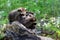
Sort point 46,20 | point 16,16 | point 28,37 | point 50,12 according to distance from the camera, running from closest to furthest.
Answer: point 28,37, point 16,16, point 46,20, point 50,12

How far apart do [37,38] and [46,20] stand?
169cm

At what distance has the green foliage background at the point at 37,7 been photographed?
573cm

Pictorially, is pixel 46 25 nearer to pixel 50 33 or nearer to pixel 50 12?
pixel 50 33

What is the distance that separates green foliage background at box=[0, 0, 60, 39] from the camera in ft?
18.8

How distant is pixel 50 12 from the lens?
595 centimetres

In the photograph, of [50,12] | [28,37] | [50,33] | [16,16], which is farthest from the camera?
[50,12]

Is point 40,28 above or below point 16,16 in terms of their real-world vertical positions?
below

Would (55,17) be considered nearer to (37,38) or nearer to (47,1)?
(47,1)

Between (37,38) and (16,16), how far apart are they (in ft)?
1.71

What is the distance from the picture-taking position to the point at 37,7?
623cm

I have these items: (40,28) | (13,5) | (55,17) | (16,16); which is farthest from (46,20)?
(16,16)

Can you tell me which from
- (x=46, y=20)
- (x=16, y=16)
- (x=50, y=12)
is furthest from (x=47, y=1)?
(x=16, y=16)

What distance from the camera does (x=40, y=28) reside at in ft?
16.5

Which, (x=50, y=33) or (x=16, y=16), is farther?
(x=50, y=33)
